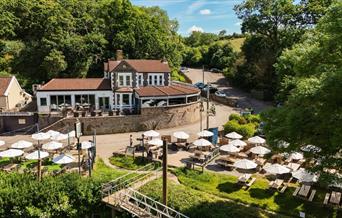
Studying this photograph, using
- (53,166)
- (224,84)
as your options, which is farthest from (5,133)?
(224,84)

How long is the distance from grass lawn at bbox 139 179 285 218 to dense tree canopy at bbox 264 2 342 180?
4.82 meters

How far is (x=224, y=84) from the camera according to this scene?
6975 cm

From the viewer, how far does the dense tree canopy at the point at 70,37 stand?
53000mm

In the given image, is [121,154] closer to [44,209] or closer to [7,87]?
[44,209]

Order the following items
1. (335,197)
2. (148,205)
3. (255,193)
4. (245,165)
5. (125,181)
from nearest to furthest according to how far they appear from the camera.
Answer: (148,205), (335,197), (125,181), (255,193), (245,165)

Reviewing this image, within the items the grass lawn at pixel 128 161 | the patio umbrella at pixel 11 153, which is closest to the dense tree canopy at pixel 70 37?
the patio umbrella at pixel 11 153

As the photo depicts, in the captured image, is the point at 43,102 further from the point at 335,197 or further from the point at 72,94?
the point at 335,197

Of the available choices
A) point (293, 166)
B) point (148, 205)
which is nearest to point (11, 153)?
point (148, 205)

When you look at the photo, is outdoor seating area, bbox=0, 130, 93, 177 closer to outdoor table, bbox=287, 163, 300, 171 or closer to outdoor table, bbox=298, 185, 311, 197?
outdoor table, bbox=298, 185, 311, 197

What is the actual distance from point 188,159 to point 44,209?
1257 cm

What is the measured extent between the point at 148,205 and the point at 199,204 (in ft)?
9.83

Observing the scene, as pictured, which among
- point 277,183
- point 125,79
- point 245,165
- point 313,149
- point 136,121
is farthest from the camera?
point 125,79

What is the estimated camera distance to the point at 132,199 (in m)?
20.6

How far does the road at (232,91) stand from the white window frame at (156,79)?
45.9 ft
